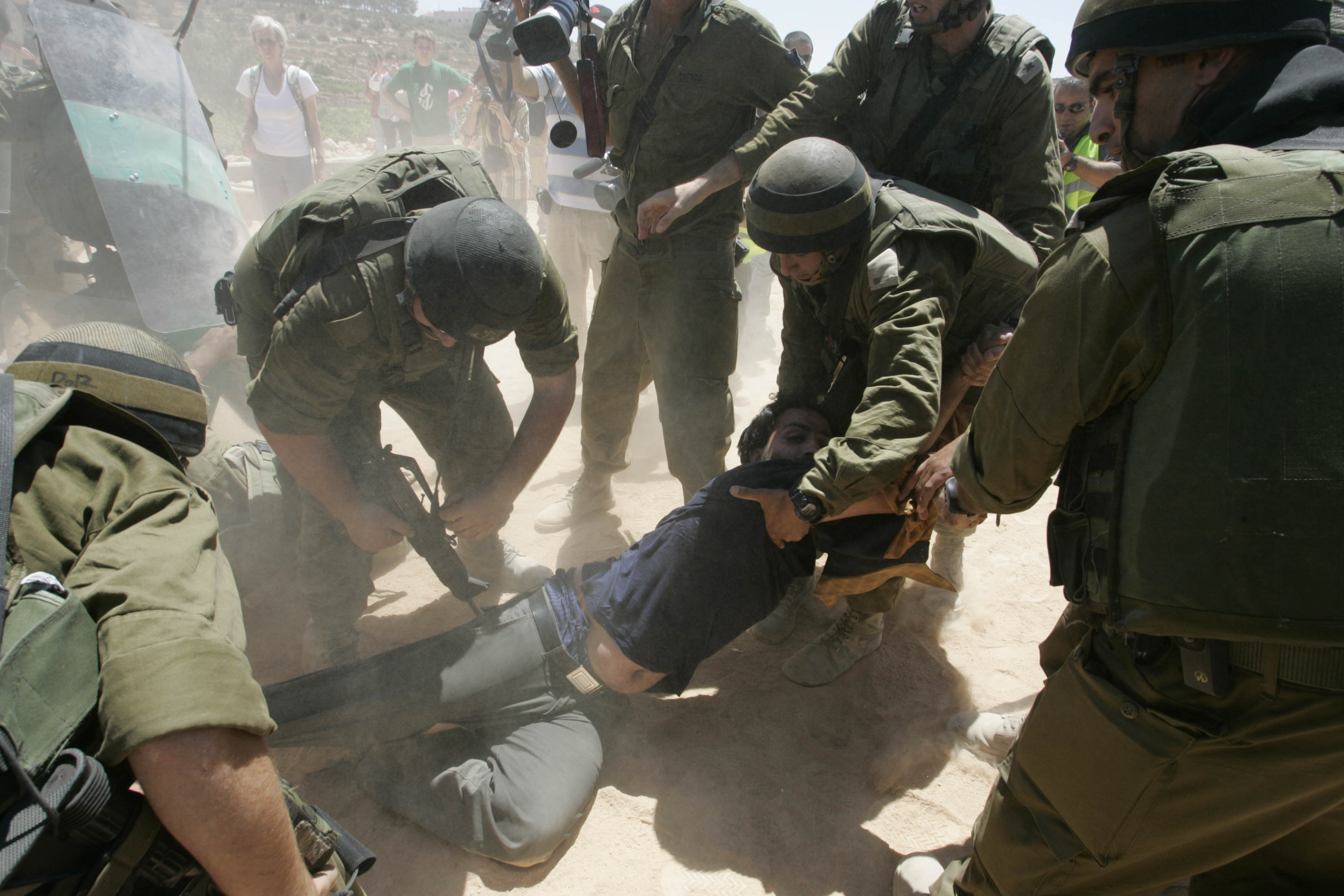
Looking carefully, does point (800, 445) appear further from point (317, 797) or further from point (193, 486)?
point (317, 797)

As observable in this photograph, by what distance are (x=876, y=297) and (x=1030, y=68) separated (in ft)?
3.58

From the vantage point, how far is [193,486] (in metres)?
1.44

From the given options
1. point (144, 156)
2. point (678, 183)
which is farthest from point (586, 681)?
point (144, 156)

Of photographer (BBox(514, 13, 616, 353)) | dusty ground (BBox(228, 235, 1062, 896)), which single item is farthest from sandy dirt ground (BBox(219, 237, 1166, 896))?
photographer (BBox(514, 13, 616, 353))

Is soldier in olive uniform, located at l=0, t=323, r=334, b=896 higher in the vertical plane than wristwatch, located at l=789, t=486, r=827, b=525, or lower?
higher

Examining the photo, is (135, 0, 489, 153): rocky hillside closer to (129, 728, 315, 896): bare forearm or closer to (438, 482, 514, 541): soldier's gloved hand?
(438, 482, 514, 541): soldier's gloved hand

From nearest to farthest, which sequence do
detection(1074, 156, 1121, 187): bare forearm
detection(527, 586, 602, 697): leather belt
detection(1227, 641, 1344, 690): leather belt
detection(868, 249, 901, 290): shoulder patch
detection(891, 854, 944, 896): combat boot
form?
detection(1227, 641, 1344, 690): leather belt
detection(891, 854, 944, 896): combat boot
detection(868, 249, 901, 290): shoulder patch
detection(527, 586, 602, 697): leather belt
detection(1074, 156, 1121, 187): bare forearm

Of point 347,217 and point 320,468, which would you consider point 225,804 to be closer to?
point 320,468

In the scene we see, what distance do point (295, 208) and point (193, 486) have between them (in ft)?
4.06

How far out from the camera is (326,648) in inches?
110

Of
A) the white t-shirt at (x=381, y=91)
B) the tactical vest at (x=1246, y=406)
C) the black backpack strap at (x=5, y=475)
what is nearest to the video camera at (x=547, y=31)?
the black backpack strap at (x=5, y=475)

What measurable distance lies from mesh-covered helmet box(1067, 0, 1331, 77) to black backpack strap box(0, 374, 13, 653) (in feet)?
6.40

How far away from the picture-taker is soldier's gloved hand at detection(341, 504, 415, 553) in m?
2.54

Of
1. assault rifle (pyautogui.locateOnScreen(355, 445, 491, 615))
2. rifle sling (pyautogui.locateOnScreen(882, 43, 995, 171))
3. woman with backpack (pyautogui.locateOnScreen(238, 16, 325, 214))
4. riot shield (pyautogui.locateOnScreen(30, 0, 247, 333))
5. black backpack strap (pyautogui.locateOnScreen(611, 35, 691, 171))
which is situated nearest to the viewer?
rifle sling (pyautogui.locateOnScreen(882, 43, 995, 171))
